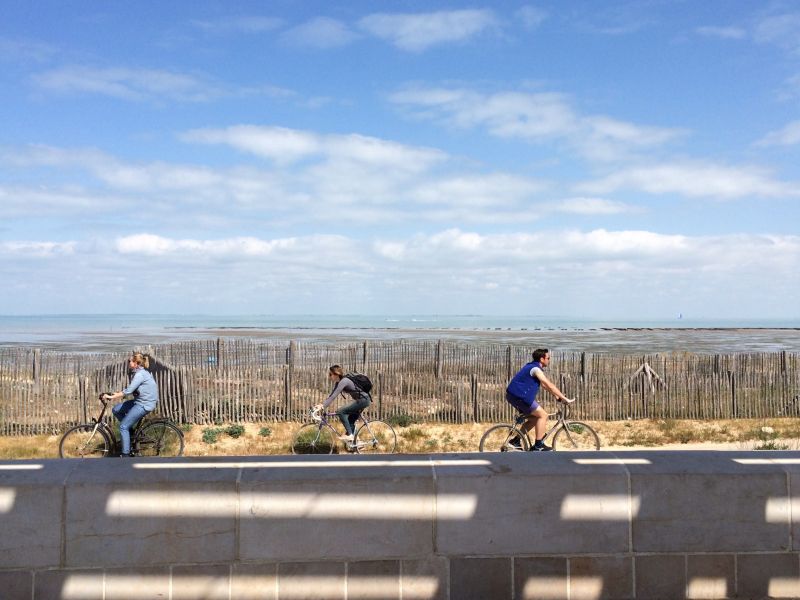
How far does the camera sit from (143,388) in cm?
1113

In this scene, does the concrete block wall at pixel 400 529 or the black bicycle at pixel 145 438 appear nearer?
the concrete block wall at pixel 400 529

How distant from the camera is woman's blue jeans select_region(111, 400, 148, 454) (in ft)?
37.0

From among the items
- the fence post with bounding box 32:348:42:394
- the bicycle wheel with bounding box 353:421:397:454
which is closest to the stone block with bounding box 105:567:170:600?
the bicycle wheel with bounding box 353:421:397:454

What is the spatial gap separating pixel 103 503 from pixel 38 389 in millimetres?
15538

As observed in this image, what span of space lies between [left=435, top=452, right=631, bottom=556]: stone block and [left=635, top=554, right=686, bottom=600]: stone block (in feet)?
0.59

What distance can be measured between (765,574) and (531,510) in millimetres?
1427

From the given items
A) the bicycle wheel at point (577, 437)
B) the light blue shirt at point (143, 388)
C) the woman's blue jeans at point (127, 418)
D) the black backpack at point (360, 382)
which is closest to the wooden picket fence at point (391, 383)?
the bicycle wheel at point (577, 437)

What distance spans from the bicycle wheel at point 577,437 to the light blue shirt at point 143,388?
236 inches

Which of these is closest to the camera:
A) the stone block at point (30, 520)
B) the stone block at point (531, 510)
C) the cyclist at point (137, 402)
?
the stone block at point (30, 520)

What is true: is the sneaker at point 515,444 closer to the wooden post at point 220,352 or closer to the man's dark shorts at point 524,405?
the man's dark shorts at point 524,405

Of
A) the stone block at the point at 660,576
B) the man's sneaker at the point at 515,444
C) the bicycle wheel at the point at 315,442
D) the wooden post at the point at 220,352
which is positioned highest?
the wooden post at the point at 220,352

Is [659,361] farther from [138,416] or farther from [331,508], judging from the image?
[331,508]

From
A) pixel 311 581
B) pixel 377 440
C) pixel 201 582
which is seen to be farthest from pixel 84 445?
pixel 311 581

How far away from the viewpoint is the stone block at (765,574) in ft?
14.5
